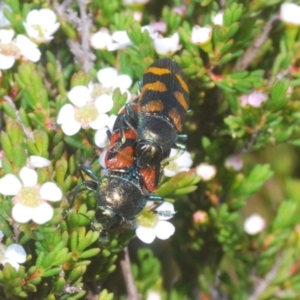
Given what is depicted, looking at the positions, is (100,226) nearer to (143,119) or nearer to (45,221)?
(45,221)

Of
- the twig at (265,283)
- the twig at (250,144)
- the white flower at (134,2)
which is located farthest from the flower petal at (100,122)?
the twig at (265,283)

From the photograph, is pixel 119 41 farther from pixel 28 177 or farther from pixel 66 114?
pixel 28 177

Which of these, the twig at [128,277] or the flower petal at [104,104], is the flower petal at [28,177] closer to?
the flower petal at [104,104]

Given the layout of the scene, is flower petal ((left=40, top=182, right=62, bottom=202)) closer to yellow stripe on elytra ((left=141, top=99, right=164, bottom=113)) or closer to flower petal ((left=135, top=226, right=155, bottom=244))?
flower petal ((left=135, top=226, right=155, bottom=244))

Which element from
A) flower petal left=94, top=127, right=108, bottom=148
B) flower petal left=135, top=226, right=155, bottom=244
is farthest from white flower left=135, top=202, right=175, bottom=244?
flower petal left=94, top=127, right=108, bottom=148

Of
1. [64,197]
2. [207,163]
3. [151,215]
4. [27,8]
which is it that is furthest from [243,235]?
[27,8]

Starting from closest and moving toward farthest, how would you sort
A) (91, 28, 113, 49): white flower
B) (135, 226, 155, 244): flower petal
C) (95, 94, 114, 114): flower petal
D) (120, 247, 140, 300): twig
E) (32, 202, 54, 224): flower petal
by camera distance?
(32, 202, 54, 224): flower petal
(135, 226, 155, 244): flower petal
(95, 94, 114, 114): flower petal
(120, 247, 140, 300): twig
(91, 28, 113, 49): white flower

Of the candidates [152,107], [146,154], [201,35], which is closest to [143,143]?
[146,154]
